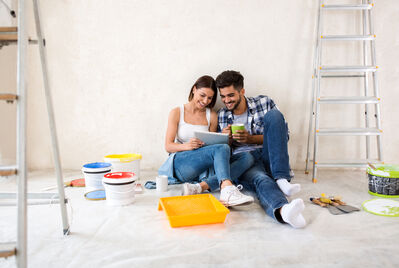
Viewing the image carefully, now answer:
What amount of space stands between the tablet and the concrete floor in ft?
1.91

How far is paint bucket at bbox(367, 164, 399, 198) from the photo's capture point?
203 centimetres

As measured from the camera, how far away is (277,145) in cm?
200

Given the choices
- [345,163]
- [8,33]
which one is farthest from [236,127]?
[8,33]

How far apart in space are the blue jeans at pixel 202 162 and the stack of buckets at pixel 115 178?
15.0 inches

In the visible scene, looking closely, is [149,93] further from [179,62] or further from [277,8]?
[277,8]

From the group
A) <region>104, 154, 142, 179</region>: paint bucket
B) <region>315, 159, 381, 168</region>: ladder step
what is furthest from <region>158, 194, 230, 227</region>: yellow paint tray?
<region>315, 159, 381, 168</region>: ladder step

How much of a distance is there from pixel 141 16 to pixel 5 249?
2421 mm

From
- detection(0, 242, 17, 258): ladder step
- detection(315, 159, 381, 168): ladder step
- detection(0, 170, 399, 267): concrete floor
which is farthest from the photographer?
detection(315, 159, 381, 168): ladder step

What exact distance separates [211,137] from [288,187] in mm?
681

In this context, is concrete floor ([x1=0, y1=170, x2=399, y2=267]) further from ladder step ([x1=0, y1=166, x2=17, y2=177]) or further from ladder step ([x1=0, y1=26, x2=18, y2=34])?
ladder step ([x1=0, y1=26, x2=18, y2=34])

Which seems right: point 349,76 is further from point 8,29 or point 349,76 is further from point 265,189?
point 8,29

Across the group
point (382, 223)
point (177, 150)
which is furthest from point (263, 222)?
point (177, 150)

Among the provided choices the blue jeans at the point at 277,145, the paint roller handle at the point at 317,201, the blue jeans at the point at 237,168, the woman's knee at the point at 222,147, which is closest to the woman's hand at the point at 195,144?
the woman's knee at the point at 222,147

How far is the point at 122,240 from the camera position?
141cm
